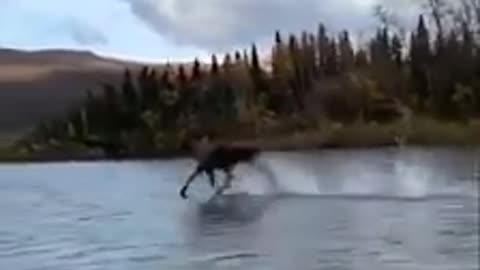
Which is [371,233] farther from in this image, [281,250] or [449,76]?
[449,76]

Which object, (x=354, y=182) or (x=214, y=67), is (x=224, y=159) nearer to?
(x=354, y=182)

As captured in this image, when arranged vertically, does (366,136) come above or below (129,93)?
below

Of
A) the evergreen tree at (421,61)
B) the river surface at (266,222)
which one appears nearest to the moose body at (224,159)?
the river surface at (266,222)

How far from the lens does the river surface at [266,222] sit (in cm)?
1361

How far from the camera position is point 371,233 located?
15.5 m

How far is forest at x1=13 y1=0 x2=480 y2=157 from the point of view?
5259 centimetres

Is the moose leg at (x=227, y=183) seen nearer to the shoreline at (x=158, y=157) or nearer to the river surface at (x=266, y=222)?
the river surface at (x=266, y=222)

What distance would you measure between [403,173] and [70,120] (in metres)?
47.2

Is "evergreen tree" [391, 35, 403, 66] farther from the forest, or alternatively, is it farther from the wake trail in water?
the wake trail in water

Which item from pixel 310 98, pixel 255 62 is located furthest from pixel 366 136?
pixel 255 62

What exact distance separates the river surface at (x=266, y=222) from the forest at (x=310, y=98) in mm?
18344

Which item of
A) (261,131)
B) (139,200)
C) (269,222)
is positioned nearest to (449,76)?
(261,131)

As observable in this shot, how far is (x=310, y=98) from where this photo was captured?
63.0m

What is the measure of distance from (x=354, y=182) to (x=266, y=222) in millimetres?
8273
